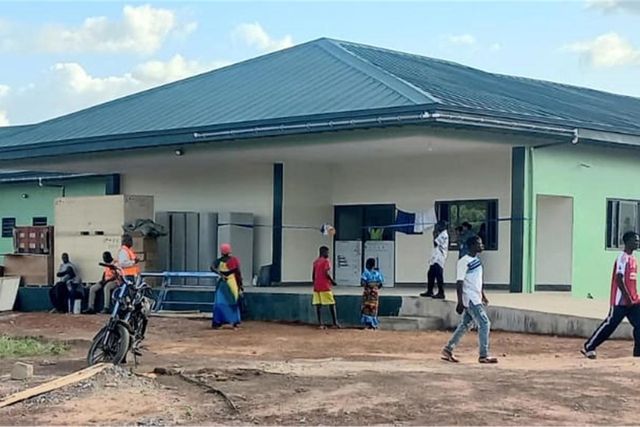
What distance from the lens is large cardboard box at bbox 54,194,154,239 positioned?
2520 cm

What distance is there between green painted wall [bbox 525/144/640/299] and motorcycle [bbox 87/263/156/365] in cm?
1087

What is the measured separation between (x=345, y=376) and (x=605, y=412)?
3.23 m

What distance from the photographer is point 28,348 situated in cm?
1602

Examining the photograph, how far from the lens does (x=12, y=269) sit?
27.7 meters

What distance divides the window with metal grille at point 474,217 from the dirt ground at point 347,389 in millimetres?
7027

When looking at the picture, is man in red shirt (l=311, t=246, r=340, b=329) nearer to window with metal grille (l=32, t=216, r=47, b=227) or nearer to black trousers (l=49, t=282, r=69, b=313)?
black trousers (l=49, t=282, r=69, b=313)

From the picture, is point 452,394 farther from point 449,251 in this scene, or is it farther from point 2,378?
point 449,251

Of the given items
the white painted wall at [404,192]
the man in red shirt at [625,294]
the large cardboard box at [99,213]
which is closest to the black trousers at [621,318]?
the man in red shirt at [625,294]

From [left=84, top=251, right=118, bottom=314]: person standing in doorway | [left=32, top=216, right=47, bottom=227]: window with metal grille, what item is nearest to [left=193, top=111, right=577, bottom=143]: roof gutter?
[left=84, top=251, right=118, bottom=314]: person standing in doorway

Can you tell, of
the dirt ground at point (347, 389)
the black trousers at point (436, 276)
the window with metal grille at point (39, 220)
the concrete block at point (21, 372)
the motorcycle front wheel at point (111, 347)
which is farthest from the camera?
the window with metal grille at point (39, 220)

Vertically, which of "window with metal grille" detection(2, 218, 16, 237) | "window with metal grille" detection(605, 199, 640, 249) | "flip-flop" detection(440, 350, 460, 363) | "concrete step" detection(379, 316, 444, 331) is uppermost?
"window with metal grille" detection(605, 199, 640, 249)

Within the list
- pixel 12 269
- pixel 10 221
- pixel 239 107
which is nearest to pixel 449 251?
pixel 239 107

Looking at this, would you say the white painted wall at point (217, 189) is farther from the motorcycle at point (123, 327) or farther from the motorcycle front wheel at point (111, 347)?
the motorcycle front wheel at point (111, 347)

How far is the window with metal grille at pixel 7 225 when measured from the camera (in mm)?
36812
